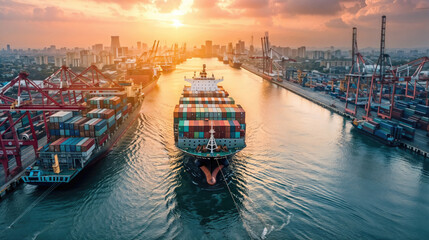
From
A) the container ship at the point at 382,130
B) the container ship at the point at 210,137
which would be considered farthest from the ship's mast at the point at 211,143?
the container ship at the point at 382,130

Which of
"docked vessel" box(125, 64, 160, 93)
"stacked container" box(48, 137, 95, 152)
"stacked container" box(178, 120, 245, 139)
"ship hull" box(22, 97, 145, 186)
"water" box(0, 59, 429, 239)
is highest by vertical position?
"docked vessel" box(125, 64, 160, 93)

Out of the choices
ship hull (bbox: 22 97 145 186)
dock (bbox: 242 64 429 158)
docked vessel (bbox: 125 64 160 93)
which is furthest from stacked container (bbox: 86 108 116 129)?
docked vessel (bbox: 125 64 160 93)

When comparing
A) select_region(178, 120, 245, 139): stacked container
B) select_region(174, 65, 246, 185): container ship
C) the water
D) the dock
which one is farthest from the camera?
the dock

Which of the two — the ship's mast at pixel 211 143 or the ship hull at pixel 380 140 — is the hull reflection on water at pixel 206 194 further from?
the ship hull at pixel 380 140

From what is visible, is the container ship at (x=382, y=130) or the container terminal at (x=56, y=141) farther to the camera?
the container ship at (x=382, y=130)

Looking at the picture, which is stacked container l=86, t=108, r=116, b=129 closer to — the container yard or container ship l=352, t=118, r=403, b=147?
the container yard

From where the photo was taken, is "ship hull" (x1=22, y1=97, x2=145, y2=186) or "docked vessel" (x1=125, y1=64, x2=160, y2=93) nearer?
"ship hull" (x1=22, y1=97, x2=145, y2=186)

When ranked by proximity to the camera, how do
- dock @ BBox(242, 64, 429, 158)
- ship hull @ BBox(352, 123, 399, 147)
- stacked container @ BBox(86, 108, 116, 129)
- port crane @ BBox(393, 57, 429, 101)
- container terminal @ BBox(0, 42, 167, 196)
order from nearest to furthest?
container terminal @ BBox(0, 42, 167, 196), stacked container @ BBox(86, 108, 116, 129), dock @ BBox(242, 64, 429, 158), ship hull @ BBox(352, 123, 399, 147), port crane @ BBox(393, 57, 429, 101)
